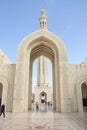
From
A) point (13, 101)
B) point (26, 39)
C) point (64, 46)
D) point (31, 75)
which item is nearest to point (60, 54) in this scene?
point (64, 46)

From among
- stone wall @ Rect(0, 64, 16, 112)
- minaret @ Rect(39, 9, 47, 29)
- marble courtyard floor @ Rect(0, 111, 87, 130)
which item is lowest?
marble courtyard floor @ Rect(0, 111, 87, 130)

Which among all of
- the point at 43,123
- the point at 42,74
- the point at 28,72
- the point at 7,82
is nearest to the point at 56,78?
the point at 28,72

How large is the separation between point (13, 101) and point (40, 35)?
33.4 ft

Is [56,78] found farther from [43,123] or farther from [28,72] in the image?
[43,123]

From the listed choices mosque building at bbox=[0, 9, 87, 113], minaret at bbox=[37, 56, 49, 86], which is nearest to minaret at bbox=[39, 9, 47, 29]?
mosque building at bbox=[0, 9, 87, 113]

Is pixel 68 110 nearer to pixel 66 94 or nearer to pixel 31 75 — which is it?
pixel 66 94

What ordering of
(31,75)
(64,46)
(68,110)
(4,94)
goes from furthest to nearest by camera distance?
(31,75) → (64,46) → (4,94) → (68,110)

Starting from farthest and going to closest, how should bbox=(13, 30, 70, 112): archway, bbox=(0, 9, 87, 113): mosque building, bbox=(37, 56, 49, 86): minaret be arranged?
1. bbox=(37, 56, 49, 86): minaret
2. bbox=(0, 9, 87, 113): mosque building
3. bbox=(13, 30, 70, 112): archway

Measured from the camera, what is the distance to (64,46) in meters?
19.0

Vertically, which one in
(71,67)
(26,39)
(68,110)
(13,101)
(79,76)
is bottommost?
(68,110)

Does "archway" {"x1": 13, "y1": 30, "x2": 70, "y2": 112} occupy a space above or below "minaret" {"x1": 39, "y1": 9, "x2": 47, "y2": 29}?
below

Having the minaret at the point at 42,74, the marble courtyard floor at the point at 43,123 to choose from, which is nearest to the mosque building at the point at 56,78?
the marble courtyard floor at the point at 43,123

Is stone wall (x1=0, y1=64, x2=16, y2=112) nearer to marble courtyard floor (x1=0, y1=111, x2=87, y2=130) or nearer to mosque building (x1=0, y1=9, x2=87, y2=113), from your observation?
mosque building (x1=0, y1=9, x2=87, y2=113)

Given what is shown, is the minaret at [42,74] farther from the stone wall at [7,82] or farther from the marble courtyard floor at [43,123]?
the marble courtyard floor at [43,123]
